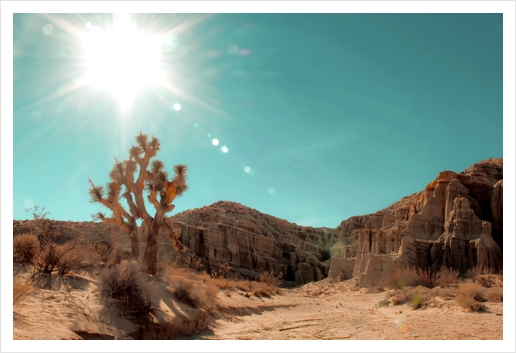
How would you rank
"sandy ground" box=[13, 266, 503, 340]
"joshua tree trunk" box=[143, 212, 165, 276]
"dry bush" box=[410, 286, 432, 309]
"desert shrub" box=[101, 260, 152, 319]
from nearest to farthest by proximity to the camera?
"sandy ground" box=[13, 266, 503, 340] → "desert shrub" box=[101, 260, 152, 319] → "dry bush" box=[410, 286, 432, 309] → "joshua tree trunk" box=[143, 212, 165, 276]

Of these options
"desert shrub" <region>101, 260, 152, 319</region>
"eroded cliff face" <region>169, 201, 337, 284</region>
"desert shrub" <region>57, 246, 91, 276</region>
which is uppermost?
"desert shrub" <region>57, 246, 91, 276</region>

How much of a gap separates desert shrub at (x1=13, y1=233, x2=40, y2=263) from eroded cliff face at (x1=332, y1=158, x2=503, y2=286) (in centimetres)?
2988

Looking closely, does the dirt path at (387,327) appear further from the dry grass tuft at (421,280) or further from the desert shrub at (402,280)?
the desert shrub at (402,280)

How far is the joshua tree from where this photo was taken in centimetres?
1830

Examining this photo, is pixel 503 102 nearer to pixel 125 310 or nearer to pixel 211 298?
pixel 125 310

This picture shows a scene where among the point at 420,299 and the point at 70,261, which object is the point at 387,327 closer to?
the point at 420,299

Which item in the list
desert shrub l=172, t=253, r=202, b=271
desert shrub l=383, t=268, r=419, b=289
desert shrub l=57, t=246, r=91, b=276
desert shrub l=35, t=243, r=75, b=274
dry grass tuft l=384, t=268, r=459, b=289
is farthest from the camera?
desert shrub l=383, t=268, r=419, b=289

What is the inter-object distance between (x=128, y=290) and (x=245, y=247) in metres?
53.9

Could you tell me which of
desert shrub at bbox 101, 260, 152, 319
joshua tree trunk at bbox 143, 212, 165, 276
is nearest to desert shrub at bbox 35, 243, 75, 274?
desert shrub at bbox 101, 260, 152, 319

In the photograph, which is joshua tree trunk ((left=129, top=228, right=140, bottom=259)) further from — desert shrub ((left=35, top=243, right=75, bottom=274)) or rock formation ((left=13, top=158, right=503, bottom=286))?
desert shrub ((left=35, top=243, right=75, bottom=274))

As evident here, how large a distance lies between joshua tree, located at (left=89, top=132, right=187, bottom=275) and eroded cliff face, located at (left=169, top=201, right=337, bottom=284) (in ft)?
118

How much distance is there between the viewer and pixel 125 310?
10609 millimetres

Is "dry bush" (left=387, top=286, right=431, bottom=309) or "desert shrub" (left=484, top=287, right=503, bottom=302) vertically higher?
"desert shrub" (left=484, top=287, right=503, bottom=302)

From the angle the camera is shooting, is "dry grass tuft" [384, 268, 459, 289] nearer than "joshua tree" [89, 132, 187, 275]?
No
